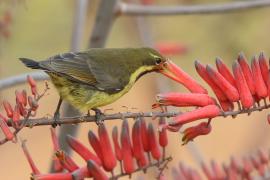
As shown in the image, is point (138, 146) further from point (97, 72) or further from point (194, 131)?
point (97, 72)

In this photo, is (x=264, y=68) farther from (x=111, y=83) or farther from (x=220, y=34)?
(x=220, y=34)

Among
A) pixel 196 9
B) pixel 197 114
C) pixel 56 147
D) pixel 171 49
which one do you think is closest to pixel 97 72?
pixel 196 9

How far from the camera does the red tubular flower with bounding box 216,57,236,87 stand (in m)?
2.80

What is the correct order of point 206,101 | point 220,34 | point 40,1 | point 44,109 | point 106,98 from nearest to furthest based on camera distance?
point 206,101 → point 106,98 → point 220,34 → point 40,1 → point 44,109

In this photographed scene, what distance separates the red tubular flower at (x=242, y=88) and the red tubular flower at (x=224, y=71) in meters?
0.04

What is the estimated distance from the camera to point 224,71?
111 inches

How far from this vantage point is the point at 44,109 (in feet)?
31.8

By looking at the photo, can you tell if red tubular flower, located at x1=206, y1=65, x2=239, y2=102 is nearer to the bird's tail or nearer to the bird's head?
the bird's head

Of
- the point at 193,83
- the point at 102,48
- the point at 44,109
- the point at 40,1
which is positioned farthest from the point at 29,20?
the point at 193,83

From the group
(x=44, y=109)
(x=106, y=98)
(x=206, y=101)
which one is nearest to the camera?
(x=206, y=101)

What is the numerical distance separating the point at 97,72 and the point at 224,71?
3.72ft

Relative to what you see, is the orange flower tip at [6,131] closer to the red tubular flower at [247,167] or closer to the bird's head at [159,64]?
the bird's head at [159,64]

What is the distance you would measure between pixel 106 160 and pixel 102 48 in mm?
1161

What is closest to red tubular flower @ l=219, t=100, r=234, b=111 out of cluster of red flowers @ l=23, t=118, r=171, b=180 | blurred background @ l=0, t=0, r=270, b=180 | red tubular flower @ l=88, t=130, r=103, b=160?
cluster of red flowers @ l=23, t=118, r=171, b=180
